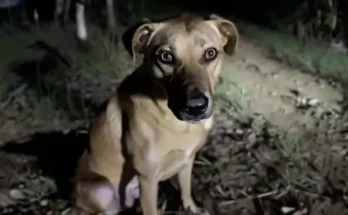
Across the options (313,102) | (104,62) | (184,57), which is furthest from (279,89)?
(184,57)

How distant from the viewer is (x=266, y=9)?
6047mm

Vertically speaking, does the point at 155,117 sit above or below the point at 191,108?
below

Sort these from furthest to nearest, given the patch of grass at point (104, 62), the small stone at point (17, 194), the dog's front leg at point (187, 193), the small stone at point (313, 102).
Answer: the patch of grass at point (104, 62), the small stone at point (313, 102), the small stone at point (17, 194), the dog's front leg at point (187, 193)

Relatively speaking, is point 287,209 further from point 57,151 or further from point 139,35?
point 57,151

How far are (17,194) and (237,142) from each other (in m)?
1.29

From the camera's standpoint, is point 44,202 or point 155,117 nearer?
point 155,117

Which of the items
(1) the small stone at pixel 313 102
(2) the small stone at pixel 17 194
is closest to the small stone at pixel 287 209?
(1) the small stone at pixel 313 102

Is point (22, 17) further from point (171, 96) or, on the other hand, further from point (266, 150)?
point (171, 96)

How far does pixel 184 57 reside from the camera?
2691 mm

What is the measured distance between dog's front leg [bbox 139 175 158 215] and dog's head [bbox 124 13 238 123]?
1.24 feet

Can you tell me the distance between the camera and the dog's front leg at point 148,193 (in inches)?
114

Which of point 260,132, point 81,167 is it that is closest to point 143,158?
point 81,167

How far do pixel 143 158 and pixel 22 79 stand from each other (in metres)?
2.25

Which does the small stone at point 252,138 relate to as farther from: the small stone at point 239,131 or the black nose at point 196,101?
the black nose at point 196,101
